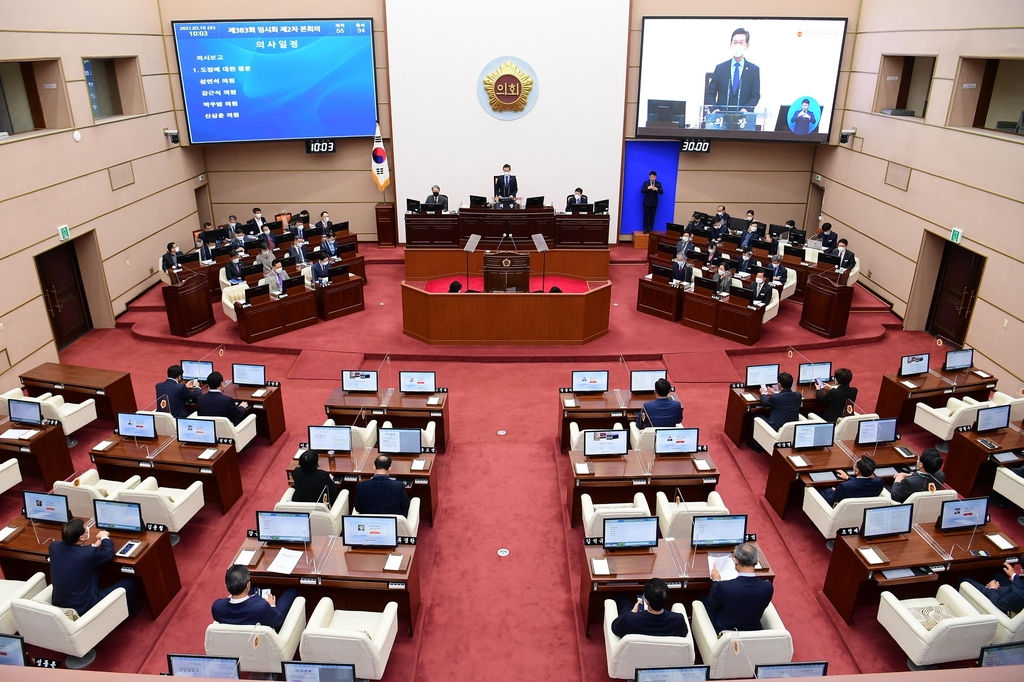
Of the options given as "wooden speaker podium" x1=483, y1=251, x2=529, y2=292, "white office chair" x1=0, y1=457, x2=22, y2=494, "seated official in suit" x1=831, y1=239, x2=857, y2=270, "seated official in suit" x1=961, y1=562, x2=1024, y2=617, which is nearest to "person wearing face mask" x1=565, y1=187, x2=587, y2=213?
"wooden speaker podium" x1=483, y1=251, x2=529, y2=292

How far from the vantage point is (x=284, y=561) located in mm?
6352

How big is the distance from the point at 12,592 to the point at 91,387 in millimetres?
4167

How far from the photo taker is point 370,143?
1752cm

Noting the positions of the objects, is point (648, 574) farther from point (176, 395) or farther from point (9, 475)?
point (9, 475)

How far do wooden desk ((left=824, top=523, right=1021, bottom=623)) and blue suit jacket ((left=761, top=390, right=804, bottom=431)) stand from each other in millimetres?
2291

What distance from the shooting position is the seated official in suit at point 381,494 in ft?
23.1

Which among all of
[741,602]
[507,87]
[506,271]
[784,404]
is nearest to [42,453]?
[506,271]

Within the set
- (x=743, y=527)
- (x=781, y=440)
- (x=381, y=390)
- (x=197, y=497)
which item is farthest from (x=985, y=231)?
(x=197, y=497)

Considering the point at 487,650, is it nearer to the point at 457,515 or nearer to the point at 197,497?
the point at 457,515

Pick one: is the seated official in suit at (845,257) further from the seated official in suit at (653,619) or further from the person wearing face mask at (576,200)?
the seated official in suit at (653,619)

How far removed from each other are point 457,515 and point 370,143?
12.0 meters

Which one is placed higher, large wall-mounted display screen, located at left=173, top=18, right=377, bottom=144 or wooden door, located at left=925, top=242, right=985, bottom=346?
large wall-mounted display screen, located at left=173, top=18, right=377, bottom=144

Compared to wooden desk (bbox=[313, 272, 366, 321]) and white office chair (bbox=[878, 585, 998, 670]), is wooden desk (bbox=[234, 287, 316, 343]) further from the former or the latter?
white office chair (bbox=[878, 585, 998, 670])

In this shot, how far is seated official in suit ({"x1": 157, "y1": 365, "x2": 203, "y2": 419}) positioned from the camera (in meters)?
9.18
